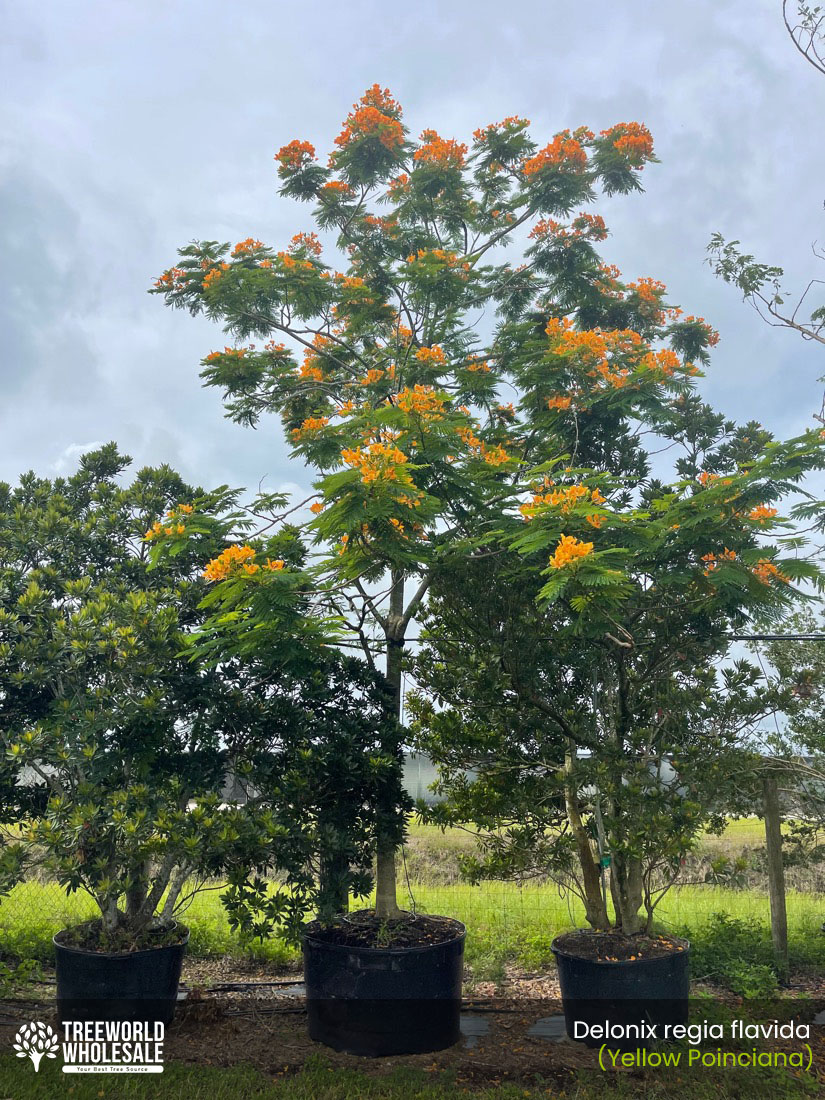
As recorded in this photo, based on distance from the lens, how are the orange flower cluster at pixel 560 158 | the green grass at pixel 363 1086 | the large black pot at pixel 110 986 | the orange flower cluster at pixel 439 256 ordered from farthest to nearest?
the orange flower cluster at pixel 560 158
the orange flower cluster at pixel 439 256
the large black pot at pixel 110 986
the green grass at pixel 363 1086

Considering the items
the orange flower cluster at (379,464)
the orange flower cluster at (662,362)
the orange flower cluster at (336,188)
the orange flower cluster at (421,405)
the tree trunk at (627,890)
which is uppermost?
the orange flower cluster at (336,188)

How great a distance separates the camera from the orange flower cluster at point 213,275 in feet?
19.3

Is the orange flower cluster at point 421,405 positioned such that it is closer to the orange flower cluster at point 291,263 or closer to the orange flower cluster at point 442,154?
the orange flower cluster at point 291,263

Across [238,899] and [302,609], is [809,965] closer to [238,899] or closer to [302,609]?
[238,899]

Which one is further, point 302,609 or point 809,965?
point 809,965

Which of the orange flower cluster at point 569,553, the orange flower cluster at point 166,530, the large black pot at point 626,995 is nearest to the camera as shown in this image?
the orange flower cluster at point 569,553

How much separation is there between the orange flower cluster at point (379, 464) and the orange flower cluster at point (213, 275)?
3.19 metres

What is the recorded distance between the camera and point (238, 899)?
12.9 feet

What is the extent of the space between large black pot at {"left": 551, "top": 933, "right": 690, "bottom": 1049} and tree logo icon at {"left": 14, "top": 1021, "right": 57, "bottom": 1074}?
268 cm

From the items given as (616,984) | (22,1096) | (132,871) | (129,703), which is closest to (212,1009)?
(132,871)

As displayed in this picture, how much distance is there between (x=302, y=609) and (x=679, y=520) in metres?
1.93

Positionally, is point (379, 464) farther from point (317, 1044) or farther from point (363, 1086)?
point (317, 1044)

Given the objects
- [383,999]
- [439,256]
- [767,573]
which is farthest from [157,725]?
[439,256]

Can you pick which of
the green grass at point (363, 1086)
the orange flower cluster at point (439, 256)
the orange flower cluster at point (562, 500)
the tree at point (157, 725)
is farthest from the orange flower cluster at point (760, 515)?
the orange flower cluster at point (439, 256)
